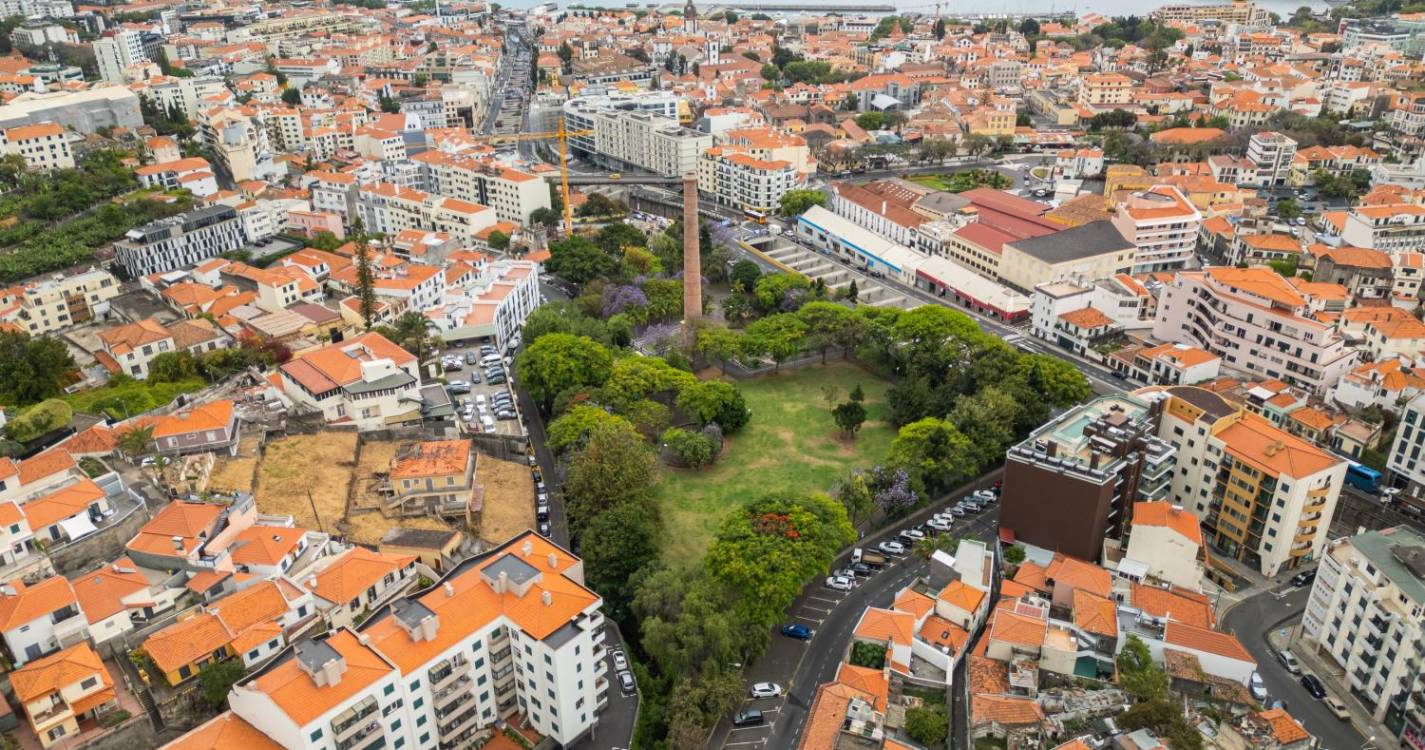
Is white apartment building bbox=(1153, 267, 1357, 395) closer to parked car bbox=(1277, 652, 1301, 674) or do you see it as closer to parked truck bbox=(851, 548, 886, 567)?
parked car bbox=(1277, 652, 1301, 674)

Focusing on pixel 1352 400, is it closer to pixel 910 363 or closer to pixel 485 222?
pixel 910 363

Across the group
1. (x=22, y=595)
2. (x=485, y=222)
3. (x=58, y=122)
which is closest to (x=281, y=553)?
(x=22, y=595)

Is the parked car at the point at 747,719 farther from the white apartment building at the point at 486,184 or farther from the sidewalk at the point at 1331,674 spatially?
the white apartment building at the point at 486,184

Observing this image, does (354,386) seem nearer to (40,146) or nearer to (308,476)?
(308,476)

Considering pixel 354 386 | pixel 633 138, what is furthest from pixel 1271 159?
pixel 354 386

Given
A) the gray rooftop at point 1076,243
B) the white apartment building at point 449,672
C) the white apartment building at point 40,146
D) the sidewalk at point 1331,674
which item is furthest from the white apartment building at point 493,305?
the sidewalk at point 1331,674

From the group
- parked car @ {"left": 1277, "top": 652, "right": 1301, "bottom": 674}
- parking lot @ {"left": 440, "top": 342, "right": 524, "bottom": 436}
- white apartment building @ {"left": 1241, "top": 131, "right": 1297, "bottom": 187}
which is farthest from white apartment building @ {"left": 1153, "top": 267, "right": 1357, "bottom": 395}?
parking lot @ {"left": 440, "top": 342, "right": 524, "bottom": 436}
